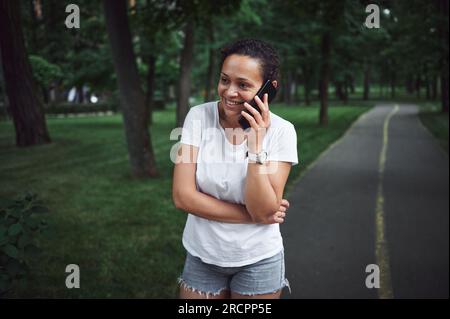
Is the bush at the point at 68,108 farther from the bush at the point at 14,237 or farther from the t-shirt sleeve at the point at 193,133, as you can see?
the t-shirt sleeve at the point at 193,133

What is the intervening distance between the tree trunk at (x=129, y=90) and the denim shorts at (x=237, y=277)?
22.8ft

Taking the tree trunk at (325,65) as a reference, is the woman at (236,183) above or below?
below

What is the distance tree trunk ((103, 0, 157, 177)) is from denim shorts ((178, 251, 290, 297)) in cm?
693

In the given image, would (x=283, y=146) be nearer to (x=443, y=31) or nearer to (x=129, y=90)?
(x=443, y=31)

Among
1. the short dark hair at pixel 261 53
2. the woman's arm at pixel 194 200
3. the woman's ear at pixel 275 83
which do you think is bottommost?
the woman's arm at pixel 194 200

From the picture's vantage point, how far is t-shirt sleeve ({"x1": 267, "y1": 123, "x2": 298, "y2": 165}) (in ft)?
5.80

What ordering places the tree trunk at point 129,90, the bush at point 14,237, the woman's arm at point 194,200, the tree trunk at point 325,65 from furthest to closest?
the tree trunk at point 325,65, the tree trunk at point 129,90, the bush at point 14,237, the woman's arm at point 194,200

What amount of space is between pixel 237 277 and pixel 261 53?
1046mm

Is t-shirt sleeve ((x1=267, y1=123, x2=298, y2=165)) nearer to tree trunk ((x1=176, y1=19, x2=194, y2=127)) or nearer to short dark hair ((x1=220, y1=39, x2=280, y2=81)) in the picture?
short dark hair ((x1=220, y1=39, x2=280, y2=81))

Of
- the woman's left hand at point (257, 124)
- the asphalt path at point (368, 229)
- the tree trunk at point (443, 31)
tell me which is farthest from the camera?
the tree trunk at point (443, 31)

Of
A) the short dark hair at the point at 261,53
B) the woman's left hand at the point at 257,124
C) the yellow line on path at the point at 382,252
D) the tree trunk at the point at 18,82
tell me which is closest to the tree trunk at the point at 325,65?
the yellow line on path at the point at 382,252

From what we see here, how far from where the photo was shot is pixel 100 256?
542 cm

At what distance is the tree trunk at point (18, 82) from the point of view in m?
2.71

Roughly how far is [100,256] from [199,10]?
3.45 m
